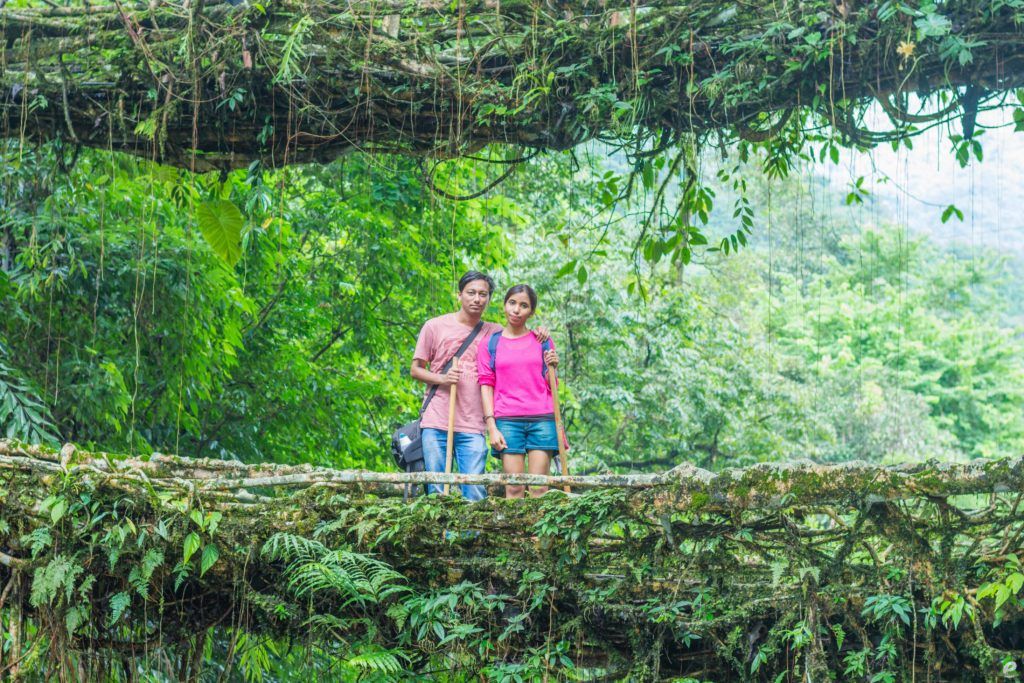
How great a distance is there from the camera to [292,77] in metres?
6.87

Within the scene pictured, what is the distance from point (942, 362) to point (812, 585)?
2520cm

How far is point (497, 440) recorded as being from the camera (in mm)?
6133

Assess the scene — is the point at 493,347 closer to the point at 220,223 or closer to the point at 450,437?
the point at 450,437

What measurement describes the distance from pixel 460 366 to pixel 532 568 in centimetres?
145

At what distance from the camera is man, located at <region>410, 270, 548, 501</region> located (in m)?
6.31

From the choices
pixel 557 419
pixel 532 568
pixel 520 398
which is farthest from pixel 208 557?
pixel 557 419

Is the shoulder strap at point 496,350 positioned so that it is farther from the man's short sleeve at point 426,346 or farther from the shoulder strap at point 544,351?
the man's short sleeve at point 426,346

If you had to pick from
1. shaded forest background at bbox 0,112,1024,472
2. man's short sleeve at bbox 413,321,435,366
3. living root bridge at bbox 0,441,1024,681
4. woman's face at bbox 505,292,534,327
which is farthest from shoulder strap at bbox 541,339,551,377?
living root bridge at bbox 0,441,1024,681

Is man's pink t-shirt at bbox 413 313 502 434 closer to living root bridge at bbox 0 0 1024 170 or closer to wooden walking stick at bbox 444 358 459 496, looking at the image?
wooden walking stick at bbox 444 358 459 496

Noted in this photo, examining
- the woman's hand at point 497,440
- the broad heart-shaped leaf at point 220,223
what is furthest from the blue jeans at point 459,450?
the broad heart-shaped leaf at point 220,223

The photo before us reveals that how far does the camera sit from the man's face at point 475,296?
Result: 6.42 m

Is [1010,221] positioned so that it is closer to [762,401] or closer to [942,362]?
[942,362]

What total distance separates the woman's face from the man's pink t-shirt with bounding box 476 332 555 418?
14 cm

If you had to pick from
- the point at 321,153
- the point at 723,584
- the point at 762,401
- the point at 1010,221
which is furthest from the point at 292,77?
the point at 1010,221
